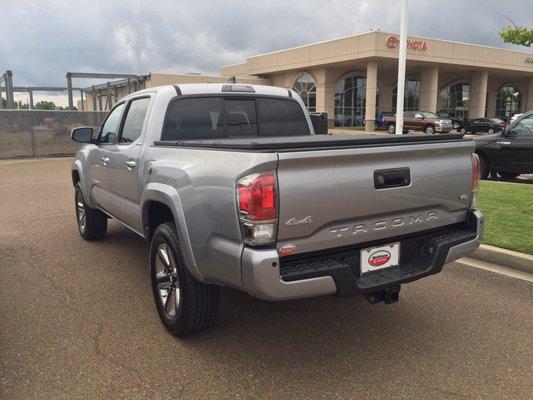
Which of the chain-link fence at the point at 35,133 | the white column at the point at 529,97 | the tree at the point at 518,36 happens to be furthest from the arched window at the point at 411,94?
the chain-link fence at the point at 35,133

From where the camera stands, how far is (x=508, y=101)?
182 feet

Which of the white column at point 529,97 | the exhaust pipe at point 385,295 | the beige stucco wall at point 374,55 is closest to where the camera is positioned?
the exhaust pipe at point 385,295

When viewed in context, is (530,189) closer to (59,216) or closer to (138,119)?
(138,119)

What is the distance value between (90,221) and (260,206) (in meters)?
4.18

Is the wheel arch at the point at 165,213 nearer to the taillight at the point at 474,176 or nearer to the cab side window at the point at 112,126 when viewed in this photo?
the cab side window at the point at 112,126

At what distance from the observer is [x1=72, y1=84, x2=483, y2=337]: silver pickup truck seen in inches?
108

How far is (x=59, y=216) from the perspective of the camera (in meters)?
8.13

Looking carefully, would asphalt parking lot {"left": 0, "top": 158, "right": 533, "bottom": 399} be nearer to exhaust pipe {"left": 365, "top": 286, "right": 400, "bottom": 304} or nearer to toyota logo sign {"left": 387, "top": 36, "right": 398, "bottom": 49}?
exhaust pipe {"left": 365, "top": 286, "right": 400, "bottom": 304}


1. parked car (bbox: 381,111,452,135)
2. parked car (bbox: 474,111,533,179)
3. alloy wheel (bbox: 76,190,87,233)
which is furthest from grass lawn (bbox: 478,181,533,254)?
parked car (bbox: 381,111,452,135)

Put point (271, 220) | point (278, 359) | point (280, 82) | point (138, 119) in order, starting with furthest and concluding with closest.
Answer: point (280, 82) < point (138, 119) < point (278, 359) < point (271, 220)

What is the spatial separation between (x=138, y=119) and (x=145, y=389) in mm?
2678

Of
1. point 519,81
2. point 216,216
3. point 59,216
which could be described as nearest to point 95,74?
point 59,216

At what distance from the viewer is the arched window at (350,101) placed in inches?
1731

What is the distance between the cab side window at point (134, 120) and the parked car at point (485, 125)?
118 ft
